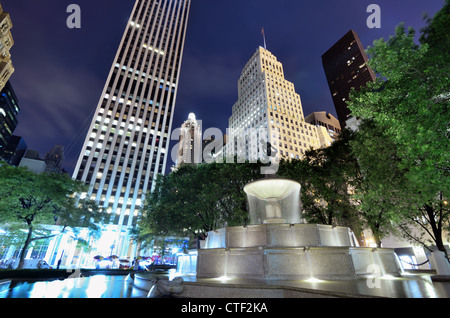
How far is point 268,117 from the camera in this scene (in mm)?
79062

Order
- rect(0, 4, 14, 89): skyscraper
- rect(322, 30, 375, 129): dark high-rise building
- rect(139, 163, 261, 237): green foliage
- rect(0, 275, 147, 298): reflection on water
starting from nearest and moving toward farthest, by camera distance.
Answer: rect(0, 275, 147, 298): reflection on water, rect(139, 163, 261, 237): green foliage, rect(0, 4, 14, 89): skyscraper, rect(322, 30, 375, 129): dark high-rise building

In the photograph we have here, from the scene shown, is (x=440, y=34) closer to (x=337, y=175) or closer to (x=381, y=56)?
(x=381, y=56)

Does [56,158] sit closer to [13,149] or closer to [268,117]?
[13,149]

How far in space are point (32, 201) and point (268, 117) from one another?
70.4m

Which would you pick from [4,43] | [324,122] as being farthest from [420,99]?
[324,122]

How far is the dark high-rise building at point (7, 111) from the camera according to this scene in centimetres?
8231

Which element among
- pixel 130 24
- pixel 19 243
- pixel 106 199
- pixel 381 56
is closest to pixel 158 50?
pixel 130 24

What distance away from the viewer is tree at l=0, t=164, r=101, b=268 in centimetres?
1841

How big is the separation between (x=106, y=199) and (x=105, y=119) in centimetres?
2711

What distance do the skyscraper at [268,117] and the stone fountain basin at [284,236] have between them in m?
61.9

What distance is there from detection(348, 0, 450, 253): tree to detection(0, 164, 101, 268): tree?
88.3 feet

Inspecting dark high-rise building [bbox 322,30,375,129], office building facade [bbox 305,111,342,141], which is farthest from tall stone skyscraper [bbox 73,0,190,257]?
dark high-rise building [bbox 322,30,375,129]

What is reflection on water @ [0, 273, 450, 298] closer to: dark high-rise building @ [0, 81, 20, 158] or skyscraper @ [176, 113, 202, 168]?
dark high-rise building @ [0, 81, 20, 158]
